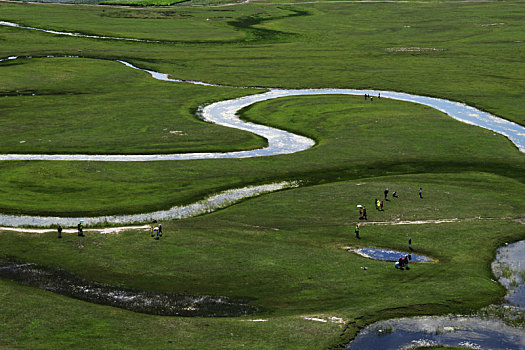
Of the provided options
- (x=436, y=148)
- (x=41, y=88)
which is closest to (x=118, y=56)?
(x=41, y=88)

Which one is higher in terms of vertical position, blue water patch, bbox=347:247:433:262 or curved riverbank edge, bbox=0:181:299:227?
blue water patch, bbox=347:247:433:262

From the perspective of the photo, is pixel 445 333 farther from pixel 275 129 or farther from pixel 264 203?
pixel 275 129

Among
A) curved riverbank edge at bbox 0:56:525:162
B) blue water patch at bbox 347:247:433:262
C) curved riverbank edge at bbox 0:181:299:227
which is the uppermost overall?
curved riverbank edge at bbox 0:56:525:162

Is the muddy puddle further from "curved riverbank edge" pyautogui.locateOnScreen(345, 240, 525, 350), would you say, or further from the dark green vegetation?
"curved riverbank edge" pyautogui.locateOnScreen(345, 240, 525, 350)

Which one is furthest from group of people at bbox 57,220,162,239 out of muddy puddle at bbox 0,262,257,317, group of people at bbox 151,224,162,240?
muddy puddle at bbox 0,262,257,317

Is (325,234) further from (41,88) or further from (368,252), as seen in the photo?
(41,88)

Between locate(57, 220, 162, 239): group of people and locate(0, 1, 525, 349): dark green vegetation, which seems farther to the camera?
locate(57, 220, 162, 239): group of people

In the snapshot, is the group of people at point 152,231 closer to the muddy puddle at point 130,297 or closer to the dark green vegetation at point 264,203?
the dark green vegetation at point 264,203

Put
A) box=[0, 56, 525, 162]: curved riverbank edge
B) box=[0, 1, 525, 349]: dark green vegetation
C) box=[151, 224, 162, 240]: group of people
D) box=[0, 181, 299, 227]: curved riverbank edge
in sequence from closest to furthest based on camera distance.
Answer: box=[0, 1, 525, 349]: dark green vegetation → box=[151, 224, 162, 240]: group of people → box=[0, 181, 299, 227]: curved riverbank edge → box=[0, 56, 525, 162]: curved riverbank edge
